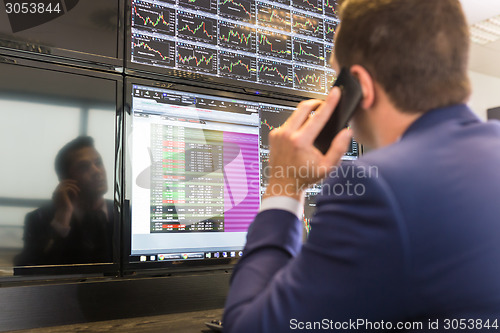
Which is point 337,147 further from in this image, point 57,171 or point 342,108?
point 57,171

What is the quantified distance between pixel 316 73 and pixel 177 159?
2.34 ft

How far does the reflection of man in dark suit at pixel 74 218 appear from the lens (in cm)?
110

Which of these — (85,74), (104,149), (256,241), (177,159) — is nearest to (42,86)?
(85,74)

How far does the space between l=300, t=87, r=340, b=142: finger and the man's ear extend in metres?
0.08

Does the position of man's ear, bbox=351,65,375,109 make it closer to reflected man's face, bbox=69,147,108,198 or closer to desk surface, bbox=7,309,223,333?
desk surface, bbox=7,309,223,333

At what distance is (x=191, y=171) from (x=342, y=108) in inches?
28.0

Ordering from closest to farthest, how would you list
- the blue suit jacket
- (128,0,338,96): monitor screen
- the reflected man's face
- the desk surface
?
1. the blue suit jacket
2. the desk surface
3. the reflected man's face
4. (128,0,338,96): monitor screen

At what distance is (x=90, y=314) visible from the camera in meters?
1.12

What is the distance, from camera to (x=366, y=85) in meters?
0.65

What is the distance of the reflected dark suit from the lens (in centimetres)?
109

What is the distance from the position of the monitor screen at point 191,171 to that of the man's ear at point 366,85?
0.78 metres

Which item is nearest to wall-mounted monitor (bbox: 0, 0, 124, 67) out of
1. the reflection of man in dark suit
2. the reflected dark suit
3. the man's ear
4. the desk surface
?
the reflection of man in dark suit

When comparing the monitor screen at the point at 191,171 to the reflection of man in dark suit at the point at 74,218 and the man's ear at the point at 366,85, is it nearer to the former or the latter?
the reflection of man in dark suit at the point at 74,218

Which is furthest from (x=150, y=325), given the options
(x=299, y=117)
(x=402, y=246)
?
(x=402, y=246)
